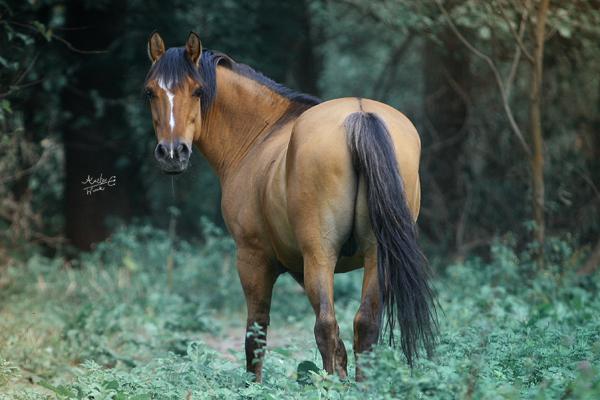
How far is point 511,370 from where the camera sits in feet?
15.1

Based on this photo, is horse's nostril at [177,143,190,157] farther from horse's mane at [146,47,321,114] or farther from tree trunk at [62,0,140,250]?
tree trunk at [62,0,140,250]

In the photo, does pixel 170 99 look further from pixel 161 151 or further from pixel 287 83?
pixel 287 83

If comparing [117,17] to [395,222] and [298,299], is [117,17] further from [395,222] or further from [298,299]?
[395,222]

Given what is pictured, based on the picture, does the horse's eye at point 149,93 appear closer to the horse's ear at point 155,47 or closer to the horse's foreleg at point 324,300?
the horse's ear at point 155,47

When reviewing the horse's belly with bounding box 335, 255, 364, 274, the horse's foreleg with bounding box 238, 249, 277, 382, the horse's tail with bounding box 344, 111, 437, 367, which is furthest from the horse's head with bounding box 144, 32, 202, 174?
the horse's tail with bounding box 344, 111, 437, 367

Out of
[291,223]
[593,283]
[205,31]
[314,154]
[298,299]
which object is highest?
[205,31]

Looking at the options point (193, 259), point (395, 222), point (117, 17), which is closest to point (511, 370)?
point (395, 222)

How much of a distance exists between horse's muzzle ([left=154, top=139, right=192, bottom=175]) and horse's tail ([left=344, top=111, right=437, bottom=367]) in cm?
116

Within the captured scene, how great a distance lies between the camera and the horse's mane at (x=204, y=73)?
5334 mm

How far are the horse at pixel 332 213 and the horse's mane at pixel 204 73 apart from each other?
1cm

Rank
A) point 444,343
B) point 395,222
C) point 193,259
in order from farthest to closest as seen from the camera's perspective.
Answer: point 193,259 → point 444,343 → point 395,222

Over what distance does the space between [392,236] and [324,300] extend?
1.62 feet

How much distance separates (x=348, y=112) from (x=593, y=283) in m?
4.36

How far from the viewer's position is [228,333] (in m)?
8.26
